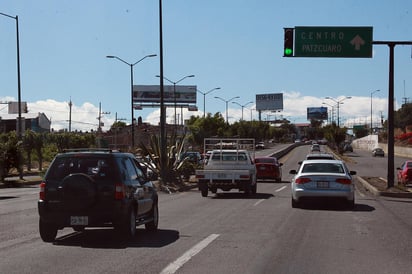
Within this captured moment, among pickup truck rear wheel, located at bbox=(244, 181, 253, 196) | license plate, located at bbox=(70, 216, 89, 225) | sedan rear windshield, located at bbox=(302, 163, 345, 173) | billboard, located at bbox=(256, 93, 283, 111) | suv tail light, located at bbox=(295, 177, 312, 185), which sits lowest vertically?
pickup truck rear wheel, located at bbox=(244, 181, 253, 196)

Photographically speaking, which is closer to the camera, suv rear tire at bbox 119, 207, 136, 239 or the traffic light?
suv rear tire at bbox 119, 207, 136, 239

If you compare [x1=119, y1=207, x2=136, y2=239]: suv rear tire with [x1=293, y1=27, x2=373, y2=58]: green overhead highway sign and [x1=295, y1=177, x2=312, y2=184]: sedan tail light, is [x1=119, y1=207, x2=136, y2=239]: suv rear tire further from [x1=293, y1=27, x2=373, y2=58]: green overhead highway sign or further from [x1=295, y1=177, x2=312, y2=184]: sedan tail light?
[x1=293, y1=27, x2=373, y2=58]: green overhead highway sign

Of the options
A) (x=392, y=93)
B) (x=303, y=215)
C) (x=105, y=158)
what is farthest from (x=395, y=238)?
(x=392, y=93)

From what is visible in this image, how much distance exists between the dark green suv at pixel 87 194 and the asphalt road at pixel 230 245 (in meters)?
0.40

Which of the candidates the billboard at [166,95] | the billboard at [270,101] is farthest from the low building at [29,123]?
the billboard at [270,101]

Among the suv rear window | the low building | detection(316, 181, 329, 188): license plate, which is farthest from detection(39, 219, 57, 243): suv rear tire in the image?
the low building

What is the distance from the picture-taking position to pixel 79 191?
11.6 metres

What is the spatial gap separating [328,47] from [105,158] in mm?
18231

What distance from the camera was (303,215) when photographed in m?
17.3

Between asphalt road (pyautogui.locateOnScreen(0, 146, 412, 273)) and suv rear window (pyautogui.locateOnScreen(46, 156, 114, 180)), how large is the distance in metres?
1.27

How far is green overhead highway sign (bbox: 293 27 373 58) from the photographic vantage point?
27609 millimetres

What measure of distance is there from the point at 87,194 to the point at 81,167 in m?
0.69

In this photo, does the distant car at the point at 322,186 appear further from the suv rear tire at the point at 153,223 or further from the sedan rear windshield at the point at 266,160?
the sedan rear windshield at the point at 266,160

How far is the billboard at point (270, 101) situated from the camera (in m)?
161
